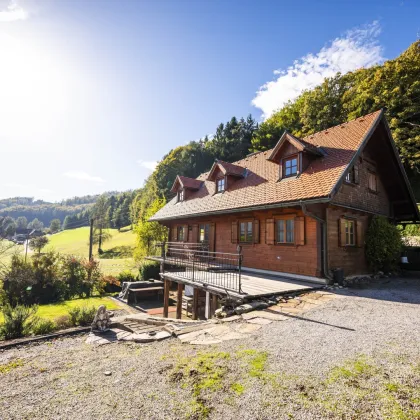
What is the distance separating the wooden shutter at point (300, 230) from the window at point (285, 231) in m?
0.29

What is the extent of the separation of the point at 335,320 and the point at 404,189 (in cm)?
1296

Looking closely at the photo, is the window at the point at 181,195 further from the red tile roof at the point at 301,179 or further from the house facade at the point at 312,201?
the house facade at the point at 312,201

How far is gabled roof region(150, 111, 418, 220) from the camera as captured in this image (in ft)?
35.0

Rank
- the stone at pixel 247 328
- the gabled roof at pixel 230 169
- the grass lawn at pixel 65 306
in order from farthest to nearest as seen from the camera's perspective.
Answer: the gabled roof at pixel 230 169, the grass lawn at pixel 65 306, the stone at pixel 247 328

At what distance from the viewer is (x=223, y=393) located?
3367 mm

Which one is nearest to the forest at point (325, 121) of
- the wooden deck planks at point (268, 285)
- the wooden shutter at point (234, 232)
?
the wooden shutter at point (234, 232)

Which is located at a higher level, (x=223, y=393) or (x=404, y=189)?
(x=404, y=189)

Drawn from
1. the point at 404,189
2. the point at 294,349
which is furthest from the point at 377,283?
the point at 294,349

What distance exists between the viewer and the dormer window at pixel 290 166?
42.1 ft

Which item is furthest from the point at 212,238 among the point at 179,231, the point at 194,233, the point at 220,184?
the point at 179,231

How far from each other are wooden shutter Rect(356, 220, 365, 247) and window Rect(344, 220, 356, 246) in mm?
257

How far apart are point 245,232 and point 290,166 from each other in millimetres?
4234

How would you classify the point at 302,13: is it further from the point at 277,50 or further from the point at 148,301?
the point at 148,301

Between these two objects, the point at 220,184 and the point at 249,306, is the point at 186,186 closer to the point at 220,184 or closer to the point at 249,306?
the point at 220,184
